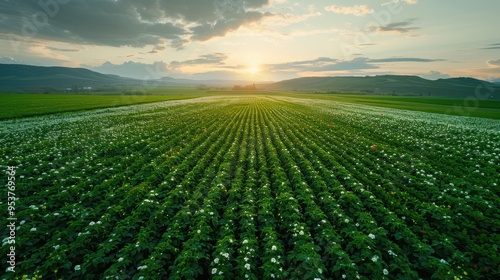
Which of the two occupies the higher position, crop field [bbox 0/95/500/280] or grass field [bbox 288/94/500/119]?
grass field [bbox 288/94/500/119]

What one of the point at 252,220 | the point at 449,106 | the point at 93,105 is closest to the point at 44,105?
the point at 93,105

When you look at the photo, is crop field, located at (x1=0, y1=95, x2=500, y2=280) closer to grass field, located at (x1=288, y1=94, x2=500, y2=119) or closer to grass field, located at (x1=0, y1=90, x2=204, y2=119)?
grass field, located at (x1=0, y1=90, x2=204, y2=119)

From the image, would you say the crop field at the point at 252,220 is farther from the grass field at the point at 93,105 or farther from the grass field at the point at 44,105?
the grass field at the point at 93,105

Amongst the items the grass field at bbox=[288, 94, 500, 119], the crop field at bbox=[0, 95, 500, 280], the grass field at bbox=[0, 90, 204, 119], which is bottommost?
the crop field at bbox=[0, 95, 500, 280]

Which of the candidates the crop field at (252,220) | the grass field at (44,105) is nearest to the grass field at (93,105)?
the grass field at (44,105)

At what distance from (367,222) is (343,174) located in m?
4.77

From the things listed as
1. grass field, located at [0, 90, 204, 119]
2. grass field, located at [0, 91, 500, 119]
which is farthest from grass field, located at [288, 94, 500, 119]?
grass field, located at [0, 90, 204, 119]

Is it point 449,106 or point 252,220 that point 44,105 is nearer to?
point 252,220

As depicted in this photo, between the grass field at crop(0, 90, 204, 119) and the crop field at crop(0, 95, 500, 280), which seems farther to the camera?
the grass field at crop(0, 90, 204, 119)

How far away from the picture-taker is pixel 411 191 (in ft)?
36.2

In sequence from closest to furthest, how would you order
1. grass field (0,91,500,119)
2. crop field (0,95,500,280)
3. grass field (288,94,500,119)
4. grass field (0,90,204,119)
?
1. crop field (0,95,500,280)
2. grass field (0,90,204,119)
3. grass field (0,91,500,119)
4. grass field (288,94,500,119)

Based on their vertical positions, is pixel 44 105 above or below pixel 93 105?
above

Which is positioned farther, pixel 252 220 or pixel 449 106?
pixel 449 106

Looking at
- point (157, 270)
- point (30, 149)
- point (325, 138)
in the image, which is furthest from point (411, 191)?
point (30, 149)
